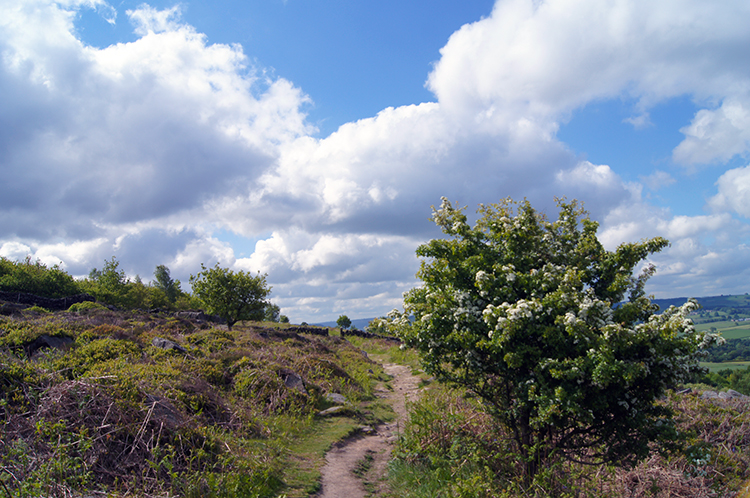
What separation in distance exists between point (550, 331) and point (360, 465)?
5.48 metres

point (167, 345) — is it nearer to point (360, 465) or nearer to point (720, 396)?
point (360, 465)

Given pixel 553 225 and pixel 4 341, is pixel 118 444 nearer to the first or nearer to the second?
pixel 4 341

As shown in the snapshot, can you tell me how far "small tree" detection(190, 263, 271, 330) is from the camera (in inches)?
1214

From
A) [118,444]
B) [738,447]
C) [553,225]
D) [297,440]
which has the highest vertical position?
[553,225]

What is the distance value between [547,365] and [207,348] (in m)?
12.3

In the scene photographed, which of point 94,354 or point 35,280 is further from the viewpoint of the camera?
point 35,280

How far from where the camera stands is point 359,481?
26.4ft

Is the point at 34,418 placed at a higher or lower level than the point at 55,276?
lower

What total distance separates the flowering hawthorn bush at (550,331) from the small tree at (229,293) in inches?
1014

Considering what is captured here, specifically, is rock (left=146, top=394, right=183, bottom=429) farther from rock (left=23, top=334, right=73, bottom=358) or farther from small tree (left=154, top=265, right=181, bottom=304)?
small tree (left=154, top=265, right=181, bottom=304)

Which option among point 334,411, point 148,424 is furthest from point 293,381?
point 148,424

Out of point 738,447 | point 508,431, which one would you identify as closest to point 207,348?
point 508,431

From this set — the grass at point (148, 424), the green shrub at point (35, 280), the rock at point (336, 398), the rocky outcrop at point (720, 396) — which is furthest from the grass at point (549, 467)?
the green shrub at point (35, 280)

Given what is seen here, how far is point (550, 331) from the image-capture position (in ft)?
18.9
